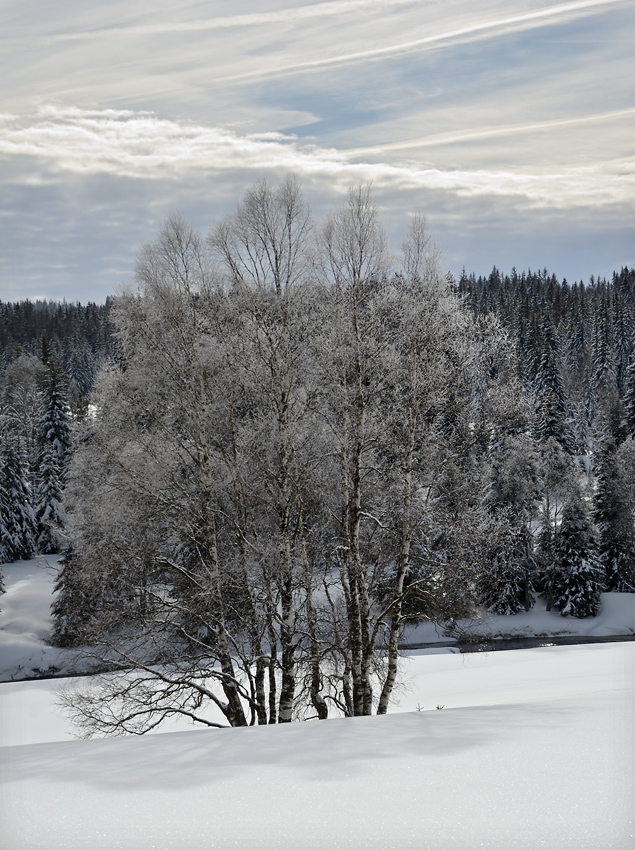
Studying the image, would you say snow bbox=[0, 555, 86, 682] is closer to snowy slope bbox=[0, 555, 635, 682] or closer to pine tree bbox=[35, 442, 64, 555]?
snowy slope bbox=[0, 555, 635, 682]

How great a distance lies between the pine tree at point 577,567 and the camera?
1315 inches

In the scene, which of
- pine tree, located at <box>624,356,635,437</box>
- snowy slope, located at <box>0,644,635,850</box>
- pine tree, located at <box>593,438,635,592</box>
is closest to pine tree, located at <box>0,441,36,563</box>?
pine tree, located at <box>593,438,635,592</box>

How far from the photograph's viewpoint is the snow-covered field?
3092 millimetres

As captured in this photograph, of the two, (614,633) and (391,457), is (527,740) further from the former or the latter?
(614,633)

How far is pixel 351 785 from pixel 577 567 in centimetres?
3300

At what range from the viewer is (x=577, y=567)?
33531 mm

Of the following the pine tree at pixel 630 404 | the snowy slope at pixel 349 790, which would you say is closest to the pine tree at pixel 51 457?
the pine tree at pixel 630 404

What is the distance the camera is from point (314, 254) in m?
10.8

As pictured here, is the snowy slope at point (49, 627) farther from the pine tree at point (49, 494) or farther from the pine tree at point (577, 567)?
the pine tree at point (49, 494)

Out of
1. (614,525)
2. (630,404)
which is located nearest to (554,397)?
(614,525)

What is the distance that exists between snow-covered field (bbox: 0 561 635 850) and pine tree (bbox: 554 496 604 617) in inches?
1176

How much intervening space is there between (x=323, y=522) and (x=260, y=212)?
214 inches

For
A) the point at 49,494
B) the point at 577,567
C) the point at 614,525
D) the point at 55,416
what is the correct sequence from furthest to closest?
the point at 55,416 < the point at 49,494 < the point at 614,525 < the point at 577,567

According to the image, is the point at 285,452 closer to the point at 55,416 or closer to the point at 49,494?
the point at 49,494
